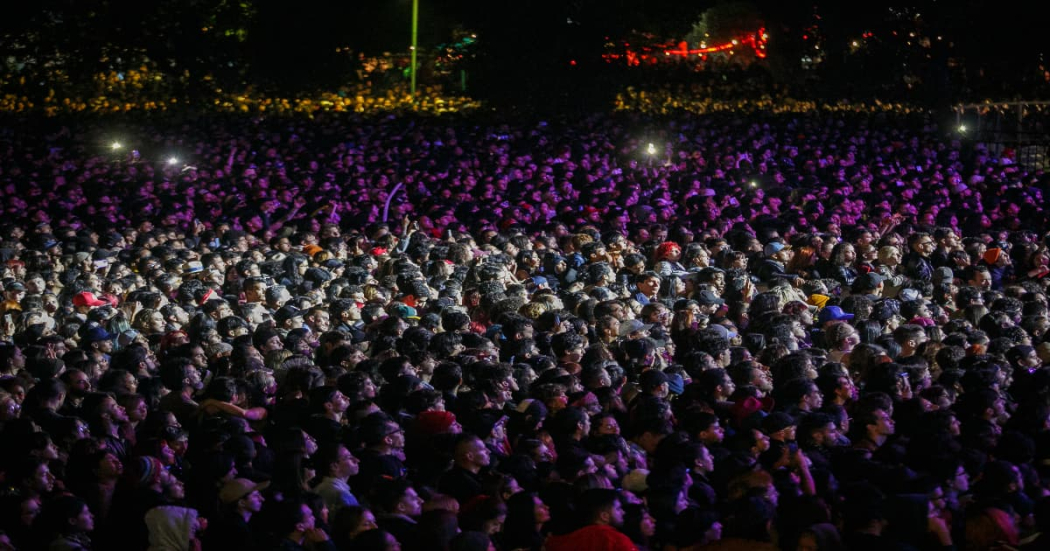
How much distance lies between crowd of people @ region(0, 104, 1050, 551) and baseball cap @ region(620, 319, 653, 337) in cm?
5

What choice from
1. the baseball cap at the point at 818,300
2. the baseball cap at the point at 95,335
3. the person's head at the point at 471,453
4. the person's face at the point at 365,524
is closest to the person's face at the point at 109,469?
the person's face at the point at 365,524

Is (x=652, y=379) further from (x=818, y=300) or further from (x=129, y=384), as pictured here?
(x=129, y=384)

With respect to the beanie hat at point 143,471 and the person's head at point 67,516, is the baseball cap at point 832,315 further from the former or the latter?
the person's head at point 67,516

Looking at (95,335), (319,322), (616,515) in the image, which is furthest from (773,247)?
(616,515)

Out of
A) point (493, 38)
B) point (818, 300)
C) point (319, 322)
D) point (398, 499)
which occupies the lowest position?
point (319, 322)

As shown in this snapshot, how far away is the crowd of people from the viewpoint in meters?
5.54

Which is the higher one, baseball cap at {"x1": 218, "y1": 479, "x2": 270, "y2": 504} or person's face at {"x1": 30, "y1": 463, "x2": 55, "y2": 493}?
baseball cap at {"x1": 218, "y1": 479, "x2": 270, "y2": 504}

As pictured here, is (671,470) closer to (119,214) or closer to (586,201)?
(586,201)

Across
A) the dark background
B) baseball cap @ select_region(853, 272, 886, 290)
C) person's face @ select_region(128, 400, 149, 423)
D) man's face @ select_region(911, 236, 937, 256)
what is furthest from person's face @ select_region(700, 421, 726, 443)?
the dark background

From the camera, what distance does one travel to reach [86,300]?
9.99 metres

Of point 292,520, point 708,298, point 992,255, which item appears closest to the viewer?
point 292,520

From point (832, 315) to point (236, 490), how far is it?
515cm

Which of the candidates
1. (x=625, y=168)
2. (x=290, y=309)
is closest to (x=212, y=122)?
(x=625, y=168)

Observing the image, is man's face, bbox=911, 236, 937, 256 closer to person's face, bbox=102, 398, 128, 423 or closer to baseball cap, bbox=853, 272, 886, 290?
baseball cap, bbox=853, 272, 886, 290
